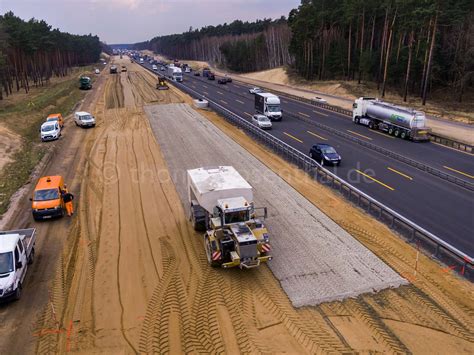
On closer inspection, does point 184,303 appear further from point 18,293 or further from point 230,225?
point 18,293

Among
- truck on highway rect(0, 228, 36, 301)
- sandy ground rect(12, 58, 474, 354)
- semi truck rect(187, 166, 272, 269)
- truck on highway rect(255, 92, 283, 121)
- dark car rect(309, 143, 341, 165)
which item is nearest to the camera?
sandy ground rect(12, 58, 474, 354)

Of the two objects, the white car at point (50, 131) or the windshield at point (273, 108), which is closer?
the white car at point (50, 131)

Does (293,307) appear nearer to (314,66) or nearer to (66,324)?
(66,324)

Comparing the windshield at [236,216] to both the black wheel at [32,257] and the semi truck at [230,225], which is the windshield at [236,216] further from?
the black wheel at [32,257]

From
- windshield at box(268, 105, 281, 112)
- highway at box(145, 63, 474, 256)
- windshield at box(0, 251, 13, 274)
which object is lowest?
highway at box(145, 63, 474, 256)

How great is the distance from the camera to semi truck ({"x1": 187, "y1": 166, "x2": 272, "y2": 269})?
1545cm

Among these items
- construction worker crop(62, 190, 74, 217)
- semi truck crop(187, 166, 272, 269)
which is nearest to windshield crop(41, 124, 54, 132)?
construction worker crop(62, 190, 74, 217)

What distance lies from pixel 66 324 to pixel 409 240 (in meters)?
15.4

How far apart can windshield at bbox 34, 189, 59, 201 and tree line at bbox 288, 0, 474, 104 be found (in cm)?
5185

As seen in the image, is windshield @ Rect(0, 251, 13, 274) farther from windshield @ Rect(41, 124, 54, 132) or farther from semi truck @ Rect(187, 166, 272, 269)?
windshield @ Rect(41, 124, 54, 132)

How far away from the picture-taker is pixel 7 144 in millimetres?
36875

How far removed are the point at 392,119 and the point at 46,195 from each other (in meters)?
34.6

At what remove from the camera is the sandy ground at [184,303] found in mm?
12414

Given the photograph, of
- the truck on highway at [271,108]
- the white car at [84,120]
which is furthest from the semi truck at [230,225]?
the white car at [84,120]
